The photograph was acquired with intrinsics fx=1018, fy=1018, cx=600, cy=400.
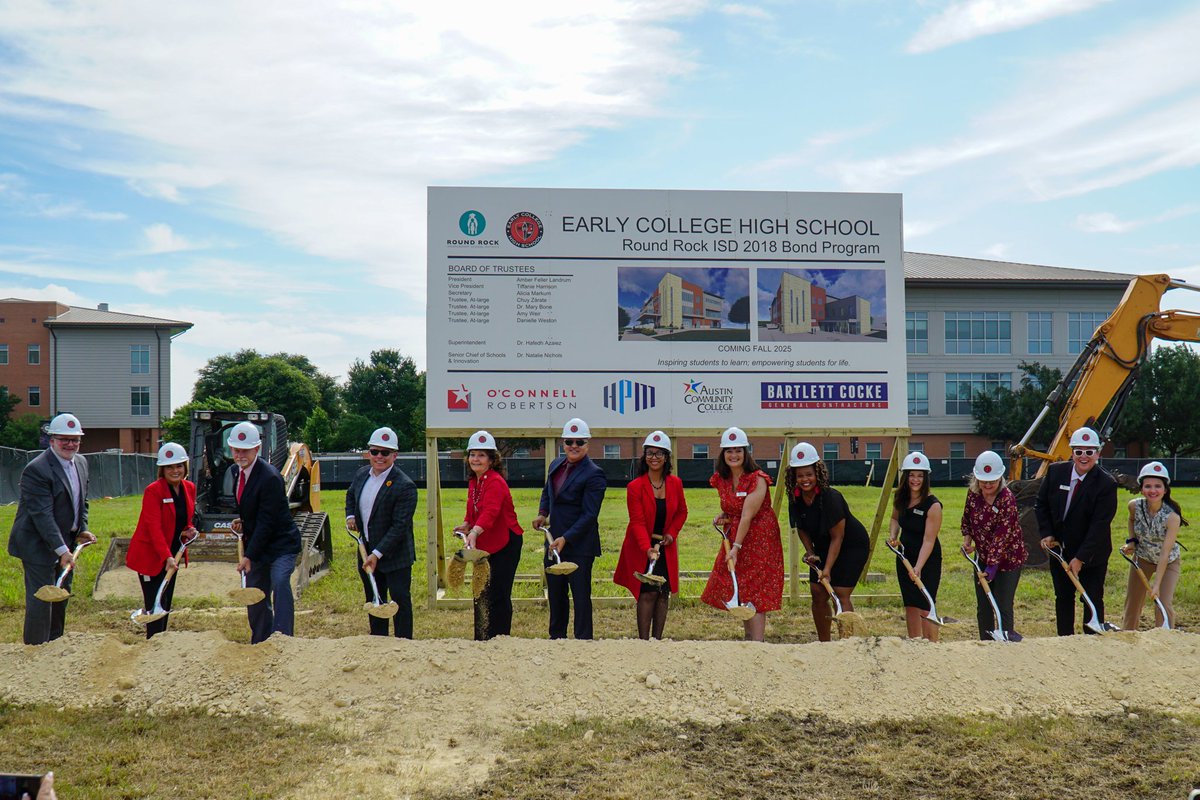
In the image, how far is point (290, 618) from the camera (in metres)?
6.93

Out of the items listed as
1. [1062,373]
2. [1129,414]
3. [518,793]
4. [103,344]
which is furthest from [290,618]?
[103,344]

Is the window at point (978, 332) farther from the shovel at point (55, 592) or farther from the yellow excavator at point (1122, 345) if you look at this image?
the shovel at point (55, 592)

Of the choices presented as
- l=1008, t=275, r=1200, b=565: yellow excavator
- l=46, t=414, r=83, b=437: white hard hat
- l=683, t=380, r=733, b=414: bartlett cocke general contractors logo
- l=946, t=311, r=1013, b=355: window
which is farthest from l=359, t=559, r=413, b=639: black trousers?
l=946, t=311, r=1013, b=355: window

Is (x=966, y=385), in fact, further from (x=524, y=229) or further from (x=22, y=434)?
(x=22, y=434)

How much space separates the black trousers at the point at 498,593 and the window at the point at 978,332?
43.1m

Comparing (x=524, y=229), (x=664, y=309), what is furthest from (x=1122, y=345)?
(x=524, y=229)

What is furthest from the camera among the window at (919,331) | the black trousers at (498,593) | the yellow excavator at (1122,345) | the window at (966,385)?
the window at (966,385)

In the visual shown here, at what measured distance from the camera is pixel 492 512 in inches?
286

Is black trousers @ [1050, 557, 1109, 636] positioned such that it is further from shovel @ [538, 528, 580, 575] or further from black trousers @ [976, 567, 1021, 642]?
shovel @ [538, 528, 580, 575]

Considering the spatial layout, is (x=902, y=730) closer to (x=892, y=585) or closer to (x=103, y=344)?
(x=892, y=585)

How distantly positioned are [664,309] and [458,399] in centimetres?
215

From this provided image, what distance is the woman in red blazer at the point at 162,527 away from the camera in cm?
726

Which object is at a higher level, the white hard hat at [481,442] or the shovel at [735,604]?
the white hard hat at [481,442]

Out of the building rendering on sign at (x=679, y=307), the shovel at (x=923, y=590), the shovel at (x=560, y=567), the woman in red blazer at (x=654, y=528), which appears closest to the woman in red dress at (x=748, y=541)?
the woman in red blazer at (x=654, y=528)
